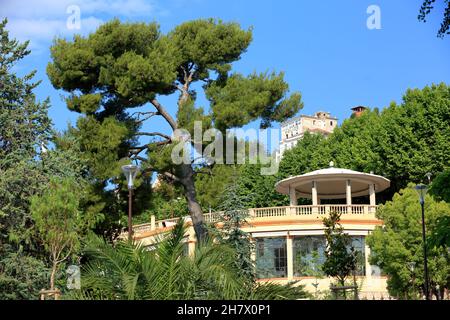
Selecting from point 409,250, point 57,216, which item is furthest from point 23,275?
point 409,250

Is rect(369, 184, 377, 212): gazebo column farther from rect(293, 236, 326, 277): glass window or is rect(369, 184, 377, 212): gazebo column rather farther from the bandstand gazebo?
rect(293, 236, 326, 277): glass window

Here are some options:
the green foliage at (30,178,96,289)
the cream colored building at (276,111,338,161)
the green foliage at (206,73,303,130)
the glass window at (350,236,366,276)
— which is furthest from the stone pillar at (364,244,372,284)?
the cream colored building at (276,111,338,161)

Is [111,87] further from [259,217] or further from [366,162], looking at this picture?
[366,162]

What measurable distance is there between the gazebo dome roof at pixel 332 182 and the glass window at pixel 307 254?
3.34m

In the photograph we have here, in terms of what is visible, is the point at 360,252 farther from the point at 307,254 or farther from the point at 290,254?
the point at 290,254

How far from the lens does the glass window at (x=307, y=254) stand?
38250 millimetres

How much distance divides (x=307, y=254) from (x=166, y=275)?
2884 cm

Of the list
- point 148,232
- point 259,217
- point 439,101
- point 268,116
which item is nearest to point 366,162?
point 439,101

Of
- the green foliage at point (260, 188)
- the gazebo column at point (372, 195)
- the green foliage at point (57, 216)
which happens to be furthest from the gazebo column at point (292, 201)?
the green foliage at point (57, 216)

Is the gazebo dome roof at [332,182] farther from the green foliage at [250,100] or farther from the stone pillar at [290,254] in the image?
the green foliage at [250,100]

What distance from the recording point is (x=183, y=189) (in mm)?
28062

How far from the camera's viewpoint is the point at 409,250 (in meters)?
30.5

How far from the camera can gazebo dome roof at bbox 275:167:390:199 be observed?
129 feet
